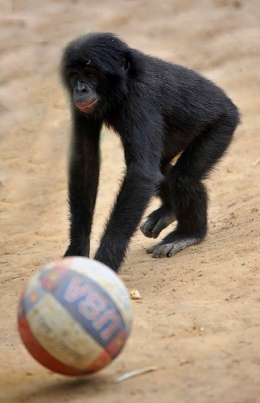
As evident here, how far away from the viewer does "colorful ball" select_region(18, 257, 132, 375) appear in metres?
4.24

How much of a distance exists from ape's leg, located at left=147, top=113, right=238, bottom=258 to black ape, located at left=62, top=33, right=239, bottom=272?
0.01 meters

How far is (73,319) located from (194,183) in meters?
4.24

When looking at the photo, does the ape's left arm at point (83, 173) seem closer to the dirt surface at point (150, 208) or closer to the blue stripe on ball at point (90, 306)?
the dirt surface at point (150, 208)

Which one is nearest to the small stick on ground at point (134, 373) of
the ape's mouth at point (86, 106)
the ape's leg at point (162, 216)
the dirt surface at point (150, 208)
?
the dirt surface at point (150, 208)

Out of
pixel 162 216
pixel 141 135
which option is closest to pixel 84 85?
pixel 141 135

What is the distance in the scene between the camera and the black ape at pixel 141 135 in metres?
6.91

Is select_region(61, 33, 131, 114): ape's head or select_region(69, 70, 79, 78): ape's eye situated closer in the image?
select_region(61, 33, 131, 114): ape's head

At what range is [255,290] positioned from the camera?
6117 mm

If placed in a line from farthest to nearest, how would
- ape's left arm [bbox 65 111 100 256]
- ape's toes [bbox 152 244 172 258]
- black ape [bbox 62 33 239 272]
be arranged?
ape's toes [bbox 152 244 172 258], ape's left arm [bbox 65 111 100 256], black ape [bbox 62 33 239 272]

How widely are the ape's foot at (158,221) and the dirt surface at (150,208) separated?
298mm

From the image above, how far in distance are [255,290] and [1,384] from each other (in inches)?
95.3

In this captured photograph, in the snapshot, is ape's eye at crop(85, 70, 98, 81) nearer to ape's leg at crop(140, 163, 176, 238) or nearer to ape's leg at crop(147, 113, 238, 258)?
ape's leg at crop(147, 113, 238, 258)

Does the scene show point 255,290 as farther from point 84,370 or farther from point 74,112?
point 74,112

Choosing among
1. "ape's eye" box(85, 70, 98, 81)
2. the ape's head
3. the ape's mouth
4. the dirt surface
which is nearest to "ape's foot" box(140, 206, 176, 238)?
the dirt surface
